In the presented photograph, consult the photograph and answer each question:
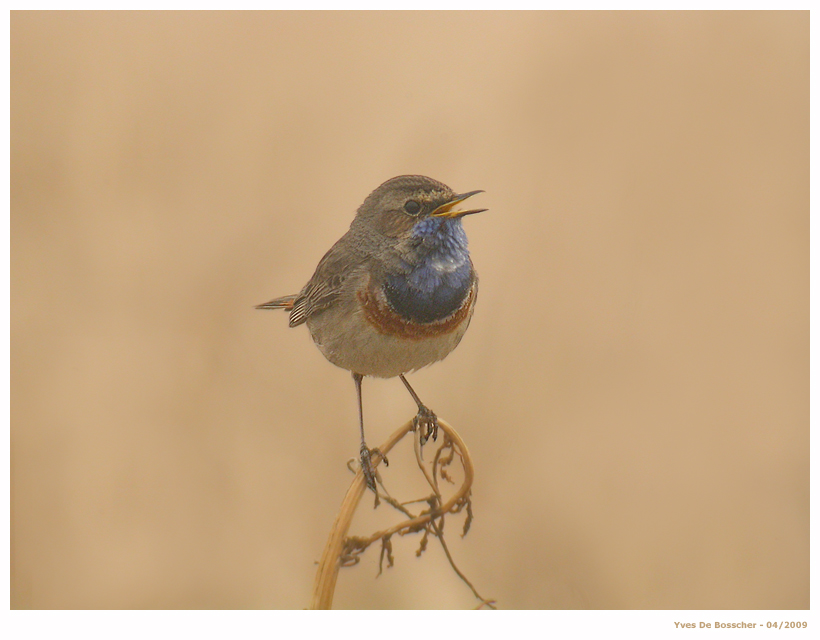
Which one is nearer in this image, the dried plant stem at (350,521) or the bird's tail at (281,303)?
the dried plant stem at (350,521)

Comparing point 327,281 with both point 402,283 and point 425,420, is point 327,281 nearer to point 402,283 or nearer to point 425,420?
point 402,283

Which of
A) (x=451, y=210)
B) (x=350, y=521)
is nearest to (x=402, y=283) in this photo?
(x=451, y=210)

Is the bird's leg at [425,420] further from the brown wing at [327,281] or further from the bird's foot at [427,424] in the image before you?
the brown wing at [327,281]

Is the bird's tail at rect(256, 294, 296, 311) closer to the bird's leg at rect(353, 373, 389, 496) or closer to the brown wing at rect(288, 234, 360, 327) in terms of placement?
the brown wing at rect(288, 234, 360, 327)

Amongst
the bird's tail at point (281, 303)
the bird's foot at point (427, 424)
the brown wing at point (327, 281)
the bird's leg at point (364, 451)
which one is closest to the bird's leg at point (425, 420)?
the bird's foot at point (427, 424)

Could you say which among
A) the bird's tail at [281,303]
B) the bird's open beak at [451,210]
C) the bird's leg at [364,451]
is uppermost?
the bird's open beak at [451,210]
